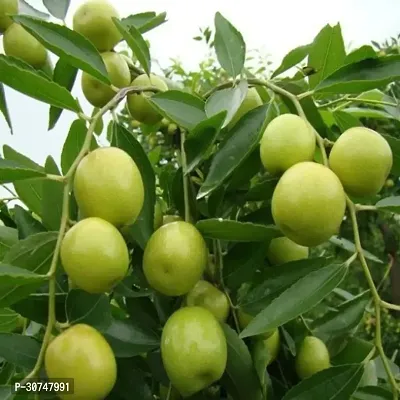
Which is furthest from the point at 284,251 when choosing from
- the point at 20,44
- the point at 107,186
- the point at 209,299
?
the point at 20,44

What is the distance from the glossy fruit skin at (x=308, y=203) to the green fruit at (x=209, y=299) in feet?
0.36

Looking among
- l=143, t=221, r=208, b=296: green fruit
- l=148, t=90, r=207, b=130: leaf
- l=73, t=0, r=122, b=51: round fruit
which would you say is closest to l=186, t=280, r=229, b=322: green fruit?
l=143, t=221, r=208, b=296: green fruit

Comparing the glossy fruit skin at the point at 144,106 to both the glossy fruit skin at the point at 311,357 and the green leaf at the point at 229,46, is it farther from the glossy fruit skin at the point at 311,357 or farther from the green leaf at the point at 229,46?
the glossy fruit skin at the point at 311,357

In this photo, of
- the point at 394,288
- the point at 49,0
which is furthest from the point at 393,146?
the point at 394,288

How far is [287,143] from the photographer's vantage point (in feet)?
1.58

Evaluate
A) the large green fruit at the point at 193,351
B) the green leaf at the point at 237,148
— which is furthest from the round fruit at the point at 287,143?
the large green fruit at the point at 193,351

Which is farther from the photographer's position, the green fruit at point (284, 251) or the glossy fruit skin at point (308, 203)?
the green fruit at point (284, 251)

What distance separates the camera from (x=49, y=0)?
2.18 feet

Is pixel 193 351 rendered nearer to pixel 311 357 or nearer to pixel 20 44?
pixel 311 357

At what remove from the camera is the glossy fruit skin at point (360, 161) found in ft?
1.56

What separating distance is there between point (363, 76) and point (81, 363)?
0.30 m

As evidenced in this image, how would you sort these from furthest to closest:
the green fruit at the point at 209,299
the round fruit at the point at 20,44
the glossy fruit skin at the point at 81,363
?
the round fruit at the point at 20,44, the green fruit at the point at 209,299, the glossy fruit skin at the point at 81,363

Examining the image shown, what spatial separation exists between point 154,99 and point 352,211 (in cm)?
17

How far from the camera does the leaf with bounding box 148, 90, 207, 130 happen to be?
1.73ft
